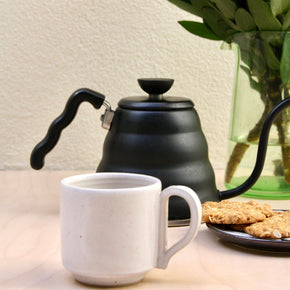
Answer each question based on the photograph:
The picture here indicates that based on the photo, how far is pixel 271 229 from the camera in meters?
0.55

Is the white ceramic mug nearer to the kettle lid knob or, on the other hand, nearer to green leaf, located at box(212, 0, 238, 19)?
the kettle lid knob

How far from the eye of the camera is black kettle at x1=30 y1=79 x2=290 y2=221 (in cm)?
68

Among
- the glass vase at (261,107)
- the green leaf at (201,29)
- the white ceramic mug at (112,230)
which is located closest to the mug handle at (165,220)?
the white ceramic mug at (112,230)

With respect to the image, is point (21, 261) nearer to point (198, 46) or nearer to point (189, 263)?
point (189, 263)

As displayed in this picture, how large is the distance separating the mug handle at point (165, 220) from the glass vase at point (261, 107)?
1.24 ft

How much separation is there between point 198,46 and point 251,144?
30cm

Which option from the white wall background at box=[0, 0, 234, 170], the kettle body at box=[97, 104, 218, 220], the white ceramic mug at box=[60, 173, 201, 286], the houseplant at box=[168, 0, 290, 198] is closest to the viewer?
the white ceramic mug at box=[60, 173, 201, 286]

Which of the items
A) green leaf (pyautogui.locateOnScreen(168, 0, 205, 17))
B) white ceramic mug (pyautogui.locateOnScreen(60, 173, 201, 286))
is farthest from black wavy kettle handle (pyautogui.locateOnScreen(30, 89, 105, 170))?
white ceramic mug (pyautogui.locateOnScreen(60, 173, 201, 286))

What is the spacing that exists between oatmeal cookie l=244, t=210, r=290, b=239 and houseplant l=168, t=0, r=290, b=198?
0.23 meters

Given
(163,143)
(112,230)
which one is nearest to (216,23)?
(163,143)

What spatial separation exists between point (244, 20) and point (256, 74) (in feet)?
0.26

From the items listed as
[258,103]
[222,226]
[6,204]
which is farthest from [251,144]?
[6,204]

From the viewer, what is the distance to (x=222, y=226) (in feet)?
1.98

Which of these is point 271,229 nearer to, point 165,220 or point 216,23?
point 165,220
